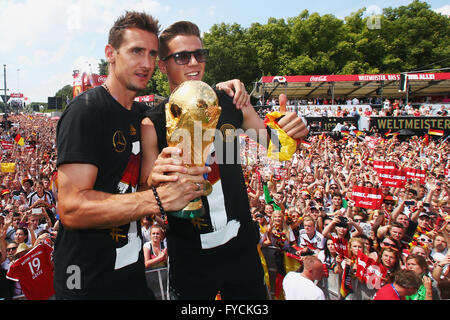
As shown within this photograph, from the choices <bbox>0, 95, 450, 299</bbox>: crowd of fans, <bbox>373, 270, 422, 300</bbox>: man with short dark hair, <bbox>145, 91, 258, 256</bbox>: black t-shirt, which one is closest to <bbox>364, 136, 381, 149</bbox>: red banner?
<bbox>0, 95, 450, 299</bbox>: crowd of fans

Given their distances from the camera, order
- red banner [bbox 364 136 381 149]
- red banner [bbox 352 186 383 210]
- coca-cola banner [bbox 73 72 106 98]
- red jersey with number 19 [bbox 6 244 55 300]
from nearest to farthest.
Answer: coca-cola banner [bbox 73 72 106 98], red jersey with number 19 [bbox 6 244 55 300], red banner [bbox 352 186 383 210], red banner [bbox 364 136 381 149]

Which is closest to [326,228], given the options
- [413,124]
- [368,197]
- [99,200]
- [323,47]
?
[368,197]

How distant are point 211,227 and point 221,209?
12 centimetres

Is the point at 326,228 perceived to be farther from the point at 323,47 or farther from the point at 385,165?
the point at 323,47

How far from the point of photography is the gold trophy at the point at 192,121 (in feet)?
4.76

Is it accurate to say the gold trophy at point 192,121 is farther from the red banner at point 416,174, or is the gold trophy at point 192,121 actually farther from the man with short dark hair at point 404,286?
the red banner at point 416,174

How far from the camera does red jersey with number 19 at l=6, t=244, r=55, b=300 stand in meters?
3.78

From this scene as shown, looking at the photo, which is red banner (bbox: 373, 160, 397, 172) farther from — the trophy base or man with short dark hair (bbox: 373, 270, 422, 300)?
the trophy base

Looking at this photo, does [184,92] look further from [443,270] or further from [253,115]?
[443,270]

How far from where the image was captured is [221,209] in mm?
1932

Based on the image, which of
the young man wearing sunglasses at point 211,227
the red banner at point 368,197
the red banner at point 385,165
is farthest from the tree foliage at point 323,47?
the young man wearing sunglasses at point 211,227

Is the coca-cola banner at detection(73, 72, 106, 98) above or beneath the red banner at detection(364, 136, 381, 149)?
above

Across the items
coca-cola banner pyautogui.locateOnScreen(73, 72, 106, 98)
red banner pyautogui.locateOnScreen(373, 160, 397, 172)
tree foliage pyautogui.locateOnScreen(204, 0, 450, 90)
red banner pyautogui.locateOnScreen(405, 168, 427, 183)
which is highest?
tree foliage pyautogui.locateOnScreen(204, 0, 450, 90)

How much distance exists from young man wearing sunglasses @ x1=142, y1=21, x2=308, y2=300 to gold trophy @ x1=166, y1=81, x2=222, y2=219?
0.40m
